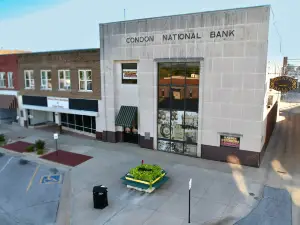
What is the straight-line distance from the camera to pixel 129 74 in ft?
64.9

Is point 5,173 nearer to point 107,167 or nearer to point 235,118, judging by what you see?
point 107,167

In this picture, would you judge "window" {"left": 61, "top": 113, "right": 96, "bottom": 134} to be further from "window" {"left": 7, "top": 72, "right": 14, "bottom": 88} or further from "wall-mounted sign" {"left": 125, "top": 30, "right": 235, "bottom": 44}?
"wall-mounted sign" {"left": 125, "top": 30, "right": 235, "bottom": 44}

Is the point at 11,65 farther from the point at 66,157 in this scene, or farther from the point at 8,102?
the point at 66,157

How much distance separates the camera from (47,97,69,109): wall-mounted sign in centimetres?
2317

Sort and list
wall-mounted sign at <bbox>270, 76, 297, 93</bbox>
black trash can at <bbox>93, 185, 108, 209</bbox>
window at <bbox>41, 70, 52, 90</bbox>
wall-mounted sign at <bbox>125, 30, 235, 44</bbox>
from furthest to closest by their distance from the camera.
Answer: window at <bbox>41, 70, 52, 90</bbox>, wall-mounted sign at <bbox>270, 76, 297, 93</bbox>, wall-mounted sign at <bbox>125, 30, 235, 44</bbox>, black trash can at <bbox>93, 185, 108, 209</bbox>

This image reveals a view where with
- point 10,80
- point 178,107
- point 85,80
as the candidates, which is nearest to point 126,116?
point 178,107

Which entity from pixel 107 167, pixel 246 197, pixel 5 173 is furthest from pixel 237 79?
pixel 5 173

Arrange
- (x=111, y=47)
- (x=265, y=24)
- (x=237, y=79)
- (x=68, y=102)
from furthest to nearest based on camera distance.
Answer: (x=68, y=102), (x=111, y=47), (x=237, y=79), (x=265, y=24)

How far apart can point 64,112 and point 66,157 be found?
6503mm

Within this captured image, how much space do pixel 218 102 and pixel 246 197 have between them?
20.7 feet

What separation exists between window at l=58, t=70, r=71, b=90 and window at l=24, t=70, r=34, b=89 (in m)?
3.92

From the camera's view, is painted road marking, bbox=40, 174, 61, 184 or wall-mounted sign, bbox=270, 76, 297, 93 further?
wall-mounted sign, bbox=270, 76, 297, 93

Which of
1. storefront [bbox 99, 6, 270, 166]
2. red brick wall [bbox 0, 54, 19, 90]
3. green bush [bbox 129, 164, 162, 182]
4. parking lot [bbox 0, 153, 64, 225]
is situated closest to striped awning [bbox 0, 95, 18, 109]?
red brick wall [bbox 0, 54, 19, 90]

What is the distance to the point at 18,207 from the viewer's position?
11633mm
